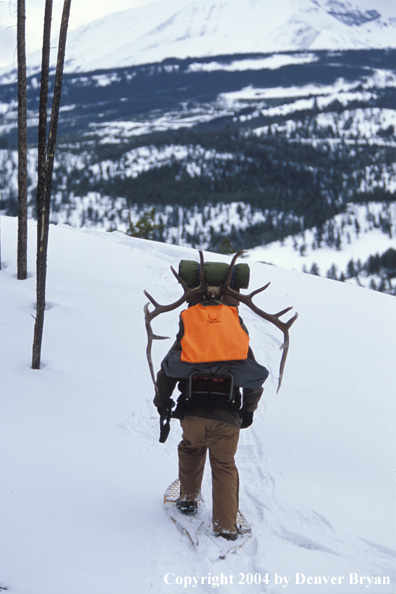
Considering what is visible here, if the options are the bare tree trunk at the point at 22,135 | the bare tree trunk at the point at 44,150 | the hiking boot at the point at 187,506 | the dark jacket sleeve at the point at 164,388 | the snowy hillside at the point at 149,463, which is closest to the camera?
the snowy hillside at the point at 149,463

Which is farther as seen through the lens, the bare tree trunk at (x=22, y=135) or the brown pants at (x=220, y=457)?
the bare tree trunk at (x=22, y=135)

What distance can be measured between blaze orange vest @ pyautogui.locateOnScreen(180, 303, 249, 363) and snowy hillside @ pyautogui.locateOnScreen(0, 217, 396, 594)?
1668 mm

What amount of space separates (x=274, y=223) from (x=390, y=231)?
1550 inches

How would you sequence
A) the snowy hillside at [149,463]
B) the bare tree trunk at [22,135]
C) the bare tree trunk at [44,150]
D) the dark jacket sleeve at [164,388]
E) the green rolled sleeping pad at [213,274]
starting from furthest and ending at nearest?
the bare tree trunk at [22,135] < the bare tree trunk at [44,150] < the dark jacket sleeve at [164,388] < the green rolled sleeping pad at [213,274] < the snowy hillside at [149,463]

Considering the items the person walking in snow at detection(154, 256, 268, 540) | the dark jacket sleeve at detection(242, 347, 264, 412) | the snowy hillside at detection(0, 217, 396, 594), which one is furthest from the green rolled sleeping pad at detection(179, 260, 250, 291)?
the snowy hillside at detection(0, 217, 396, 594)

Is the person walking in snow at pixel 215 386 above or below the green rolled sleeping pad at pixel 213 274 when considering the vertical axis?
below

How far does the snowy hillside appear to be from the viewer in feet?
15.5

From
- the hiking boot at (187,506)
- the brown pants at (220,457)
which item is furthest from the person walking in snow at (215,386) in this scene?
the hiking boot at (187,506)

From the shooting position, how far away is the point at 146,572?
15.2 ft

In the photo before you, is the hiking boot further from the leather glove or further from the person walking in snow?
the leather glove

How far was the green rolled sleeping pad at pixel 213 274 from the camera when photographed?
16.0 ft

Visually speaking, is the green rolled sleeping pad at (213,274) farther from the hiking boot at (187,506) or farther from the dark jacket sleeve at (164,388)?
the hiking boot at (187,506)

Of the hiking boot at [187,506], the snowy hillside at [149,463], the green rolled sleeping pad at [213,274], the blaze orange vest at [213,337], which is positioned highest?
the green rolled sleeping pad at [213,274]

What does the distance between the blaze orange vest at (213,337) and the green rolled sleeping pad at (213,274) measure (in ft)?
0.81
